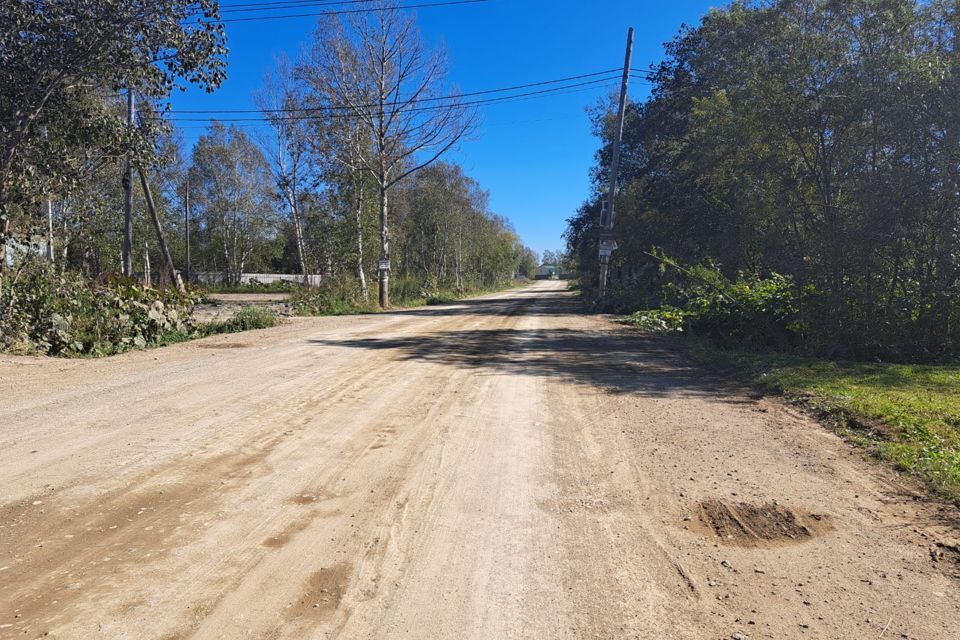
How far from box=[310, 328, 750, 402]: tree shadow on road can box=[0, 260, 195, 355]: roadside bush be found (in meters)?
3.53

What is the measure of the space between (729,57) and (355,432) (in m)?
21.8

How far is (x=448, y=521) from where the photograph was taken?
366cm

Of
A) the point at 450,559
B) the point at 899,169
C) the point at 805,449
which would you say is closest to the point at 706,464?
the point at 805,449

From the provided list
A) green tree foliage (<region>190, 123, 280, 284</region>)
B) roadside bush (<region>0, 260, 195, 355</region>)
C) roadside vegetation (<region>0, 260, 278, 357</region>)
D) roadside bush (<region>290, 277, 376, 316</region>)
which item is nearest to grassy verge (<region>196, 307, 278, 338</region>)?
roadside vegetation (<region>0, 260, 278, 357</region>)

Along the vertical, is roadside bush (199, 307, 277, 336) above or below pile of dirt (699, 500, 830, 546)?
above

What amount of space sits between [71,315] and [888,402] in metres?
12.7

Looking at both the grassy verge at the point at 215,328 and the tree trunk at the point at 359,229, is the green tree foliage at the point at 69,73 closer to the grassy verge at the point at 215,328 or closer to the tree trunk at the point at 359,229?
the grassy verge at the point at 215,328

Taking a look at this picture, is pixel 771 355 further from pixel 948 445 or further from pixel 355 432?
pixel 355 432

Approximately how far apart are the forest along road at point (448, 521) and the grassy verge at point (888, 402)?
31 cm

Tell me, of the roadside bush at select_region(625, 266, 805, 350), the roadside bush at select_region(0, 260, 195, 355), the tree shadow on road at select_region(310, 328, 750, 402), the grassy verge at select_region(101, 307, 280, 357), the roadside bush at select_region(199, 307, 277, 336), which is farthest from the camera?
the roadside bush at select_region(199, 307, 277, 336)

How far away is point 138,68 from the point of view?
1041 centimetres

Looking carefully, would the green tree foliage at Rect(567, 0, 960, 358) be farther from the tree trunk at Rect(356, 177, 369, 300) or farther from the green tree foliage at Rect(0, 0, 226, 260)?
the tree trunk at Rect(356, 177, 369, 300)

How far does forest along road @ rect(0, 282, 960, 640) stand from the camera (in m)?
2.68

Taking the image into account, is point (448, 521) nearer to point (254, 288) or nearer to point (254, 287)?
point (254, 288)
